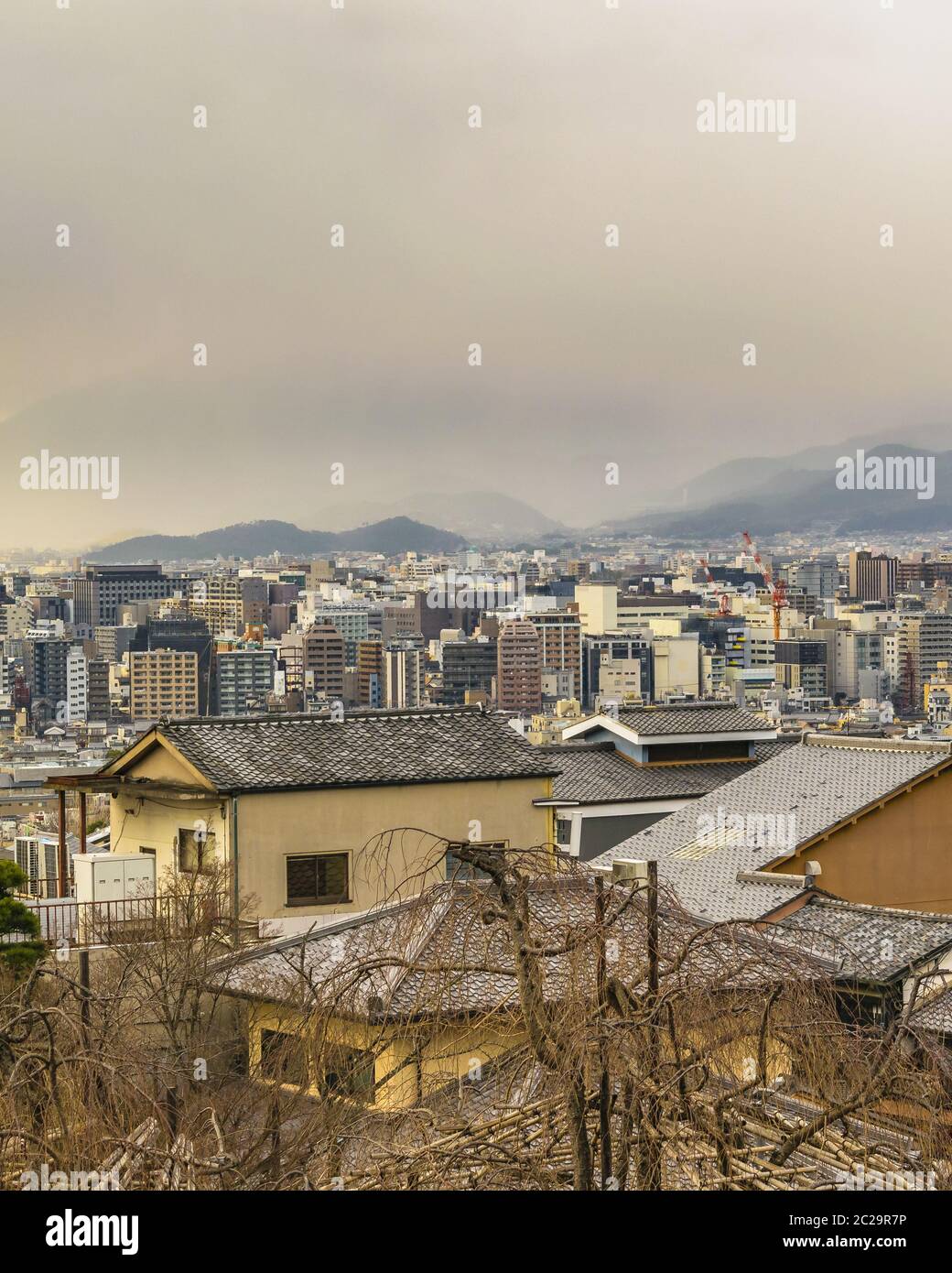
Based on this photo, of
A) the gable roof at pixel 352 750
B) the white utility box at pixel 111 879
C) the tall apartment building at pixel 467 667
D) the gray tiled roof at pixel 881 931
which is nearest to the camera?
the gray tiled roof at pixel 881 931

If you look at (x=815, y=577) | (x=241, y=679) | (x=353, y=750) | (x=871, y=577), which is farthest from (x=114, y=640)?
(x=353, y=750)

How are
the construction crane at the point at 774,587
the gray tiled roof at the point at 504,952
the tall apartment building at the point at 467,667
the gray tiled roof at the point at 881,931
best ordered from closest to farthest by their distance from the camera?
the gray tiled roof at the point at 504,952 < the gray tiled roof at the point at 881,931 < the tall apartment building at the point at 467,667 < the construction crane at the point at 774,587

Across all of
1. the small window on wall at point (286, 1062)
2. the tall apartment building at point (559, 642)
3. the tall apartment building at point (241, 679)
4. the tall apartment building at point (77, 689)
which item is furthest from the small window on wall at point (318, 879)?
the tall apartment building at point (559, 642)

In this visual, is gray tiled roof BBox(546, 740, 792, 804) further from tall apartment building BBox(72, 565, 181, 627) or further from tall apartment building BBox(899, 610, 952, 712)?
tall apartment building BBox(72, 565, 181, 627)

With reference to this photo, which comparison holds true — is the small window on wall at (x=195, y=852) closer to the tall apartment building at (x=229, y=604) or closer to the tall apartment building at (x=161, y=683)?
the tall apartment building at (x=161, y=683)

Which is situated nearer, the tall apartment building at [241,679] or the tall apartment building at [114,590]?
the tall apartment building at [241,679]

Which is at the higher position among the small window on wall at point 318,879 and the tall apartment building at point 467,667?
the small window on wall at point 318,879
